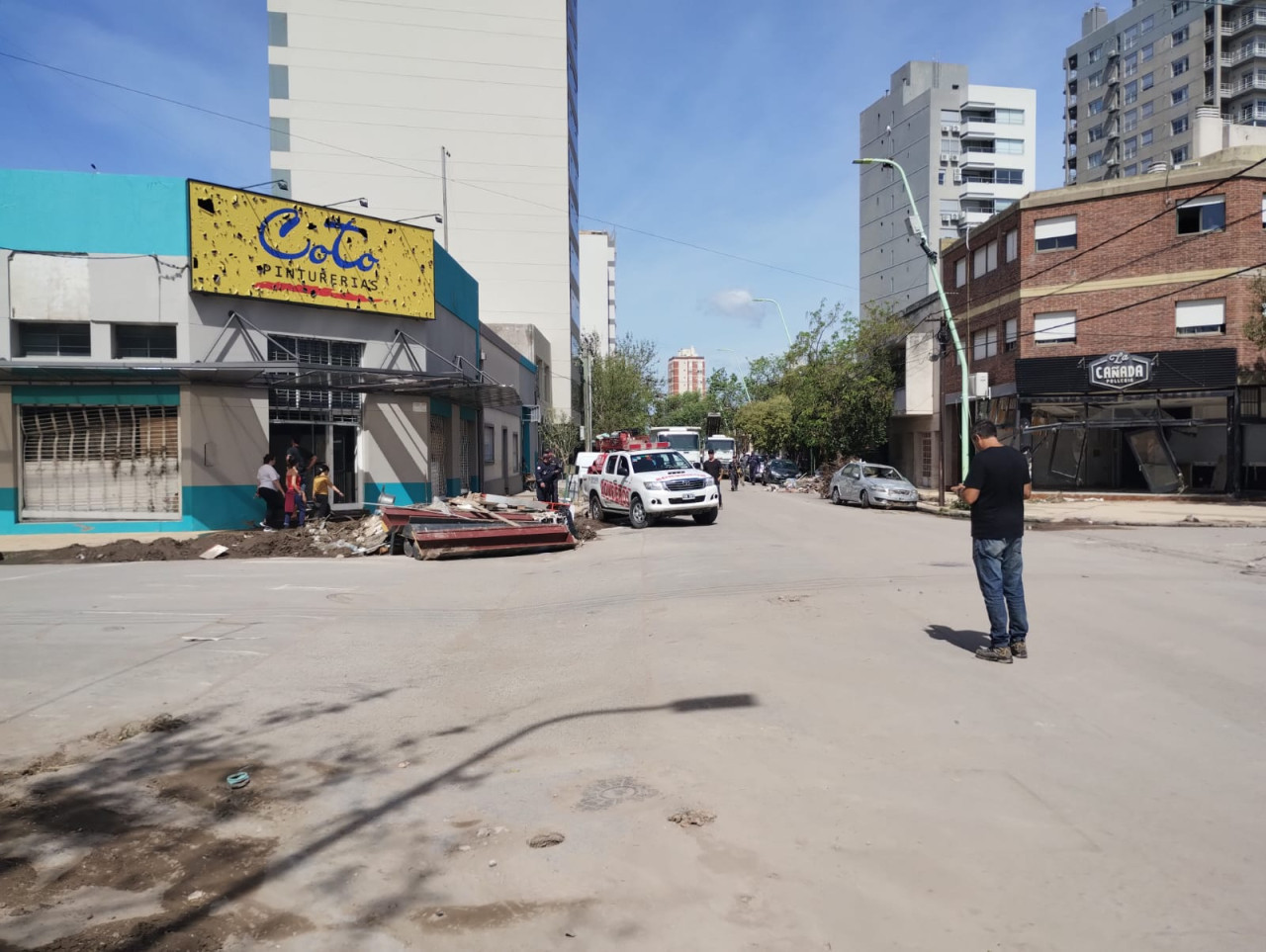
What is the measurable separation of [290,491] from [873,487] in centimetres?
1748

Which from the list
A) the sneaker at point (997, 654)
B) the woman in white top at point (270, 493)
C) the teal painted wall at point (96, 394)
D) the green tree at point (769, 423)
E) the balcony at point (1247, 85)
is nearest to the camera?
the sneaker at point (997, 654)

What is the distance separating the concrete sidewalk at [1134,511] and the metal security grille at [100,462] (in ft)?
64.4

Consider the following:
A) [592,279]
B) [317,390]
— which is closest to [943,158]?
→ [592,279]

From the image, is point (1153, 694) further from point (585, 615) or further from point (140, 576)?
point (140, 576)

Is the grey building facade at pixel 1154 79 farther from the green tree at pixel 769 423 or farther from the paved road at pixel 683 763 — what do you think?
the paved road at pixel 683 763

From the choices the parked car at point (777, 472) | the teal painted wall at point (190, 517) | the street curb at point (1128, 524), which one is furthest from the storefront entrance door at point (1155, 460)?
the teal painted wall at point (190, 517)

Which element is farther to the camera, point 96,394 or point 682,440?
point 682,440

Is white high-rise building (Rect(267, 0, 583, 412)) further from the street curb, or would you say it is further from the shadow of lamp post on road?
the shadow of lamp post on road

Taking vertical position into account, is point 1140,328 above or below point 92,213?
below

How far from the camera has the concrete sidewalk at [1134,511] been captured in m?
20.6

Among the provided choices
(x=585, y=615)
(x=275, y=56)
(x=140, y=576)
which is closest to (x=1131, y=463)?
(x=585, y=615)

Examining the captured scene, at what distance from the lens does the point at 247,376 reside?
693 inches

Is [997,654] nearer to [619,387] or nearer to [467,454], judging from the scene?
[467,454]

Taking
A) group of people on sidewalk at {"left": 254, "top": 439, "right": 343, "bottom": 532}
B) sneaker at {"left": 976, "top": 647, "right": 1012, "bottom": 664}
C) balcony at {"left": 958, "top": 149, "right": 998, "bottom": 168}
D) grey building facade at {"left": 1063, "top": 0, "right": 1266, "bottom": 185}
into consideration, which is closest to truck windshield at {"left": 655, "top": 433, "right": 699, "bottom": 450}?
group of people on sidewalk at {"left": 254, "top": 439, "right": 343, "bottom": 532}
